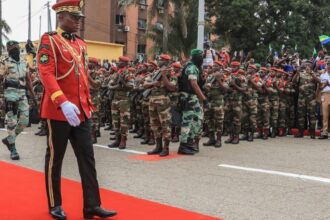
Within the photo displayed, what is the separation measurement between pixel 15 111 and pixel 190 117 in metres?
3.09

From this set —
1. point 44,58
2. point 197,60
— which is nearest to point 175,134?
point 197,60

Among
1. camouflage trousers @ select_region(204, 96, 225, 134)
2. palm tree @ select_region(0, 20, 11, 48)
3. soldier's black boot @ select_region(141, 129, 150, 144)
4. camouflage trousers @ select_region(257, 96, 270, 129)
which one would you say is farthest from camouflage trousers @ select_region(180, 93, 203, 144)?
palm tree @ select_region(0, 20, 11, 48)

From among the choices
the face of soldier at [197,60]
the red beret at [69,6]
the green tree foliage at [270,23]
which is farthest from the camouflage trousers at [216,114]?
→ the green tree foliage at [270,23]

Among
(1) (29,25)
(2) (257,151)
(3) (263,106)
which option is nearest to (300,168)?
(2) (257,151)

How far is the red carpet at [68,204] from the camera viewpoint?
15.4 feet

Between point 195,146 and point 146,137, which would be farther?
point 146,137

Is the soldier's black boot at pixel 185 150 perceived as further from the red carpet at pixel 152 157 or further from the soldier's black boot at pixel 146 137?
the soldier's black boot at pixel 146 137

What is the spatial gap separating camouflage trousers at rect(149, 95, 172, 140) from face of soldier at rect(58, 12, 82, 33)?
13.9 ft

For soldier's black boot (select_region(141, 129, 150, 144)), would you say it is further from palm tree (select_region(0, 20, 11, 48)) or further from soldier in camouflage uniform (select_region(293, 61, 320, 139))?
palm tree (select_region(0, 20, 11, 48))

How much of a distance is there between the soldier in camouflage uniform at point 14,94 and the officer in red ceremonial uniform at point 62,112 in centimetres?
377

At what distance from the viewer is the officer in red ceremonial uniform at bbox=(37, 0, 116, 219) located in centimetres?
439

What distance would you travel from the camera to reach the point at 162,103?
8.62 metres

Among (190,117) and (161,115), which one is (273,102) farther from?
(161,115)

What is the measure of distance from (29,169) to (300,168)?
4.22 m
